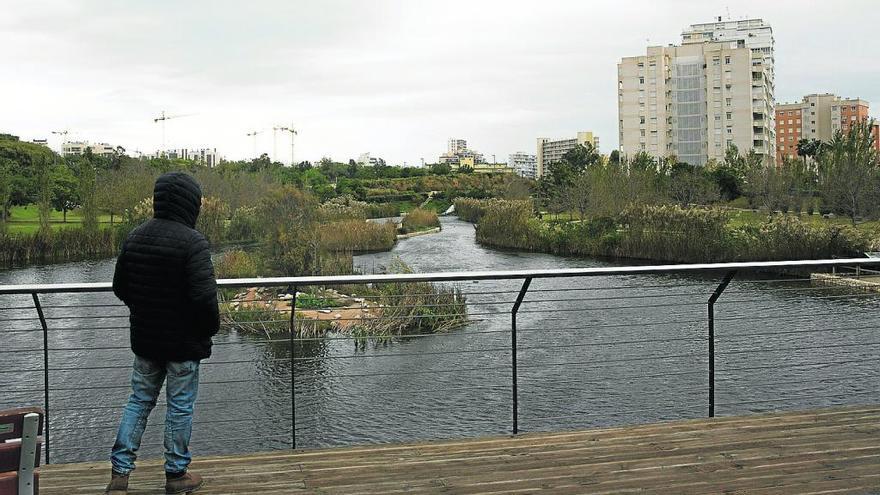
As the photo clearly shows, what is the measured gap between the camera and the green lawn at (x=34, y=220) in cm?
4006

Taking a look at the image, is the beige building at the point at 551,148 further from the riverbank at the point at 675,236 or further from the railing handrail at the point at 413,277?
the railing handrail at the point at 413,277

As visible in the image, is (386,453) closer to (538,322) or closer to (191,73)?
(538,322)

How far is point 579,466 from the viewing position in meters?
3.99

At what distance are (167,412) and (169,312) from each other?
48cm

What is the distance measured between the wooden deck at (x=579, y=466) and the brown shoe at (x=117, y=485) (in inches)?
6.3

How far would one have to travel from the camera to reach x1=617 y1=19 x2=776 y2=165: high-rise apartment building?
89.4 m

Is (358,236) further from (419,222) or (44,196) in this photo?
(419,222)

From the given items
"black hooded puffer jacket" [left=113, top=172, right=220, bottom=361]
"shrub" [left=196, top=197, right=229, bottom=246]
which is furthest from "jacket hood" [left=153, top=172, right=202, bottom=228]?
"shrub" [left=196, top=197, right=229, bottom=246]

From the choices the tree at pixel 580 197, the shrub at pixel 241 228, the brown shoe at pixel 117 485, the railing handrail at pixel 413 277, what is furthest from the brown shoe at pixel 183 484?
the tree at pixel 580 197

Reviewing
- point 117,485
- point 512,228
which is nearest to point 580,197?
point 512,228

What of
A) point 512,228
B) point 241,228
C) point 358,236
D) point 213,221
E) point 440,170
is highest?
point 440,170

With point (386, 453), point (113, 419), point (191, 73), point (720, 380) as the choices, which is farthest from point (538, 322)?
point (191, 73)

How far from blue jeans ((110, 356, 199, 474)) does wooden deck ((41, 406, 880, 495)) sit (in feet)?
0.71

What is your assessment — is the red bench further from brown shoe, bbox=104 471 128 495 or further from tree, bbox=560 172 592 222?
tree, bbox=560 172 592 222
